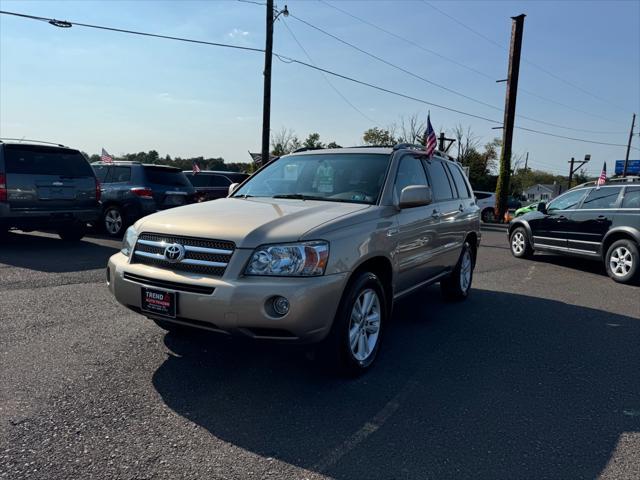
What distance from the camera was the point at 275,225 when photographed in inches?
137

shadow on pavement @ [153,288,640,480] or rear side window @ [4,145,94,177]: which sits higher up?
rear side window @ [4,145,94,177]

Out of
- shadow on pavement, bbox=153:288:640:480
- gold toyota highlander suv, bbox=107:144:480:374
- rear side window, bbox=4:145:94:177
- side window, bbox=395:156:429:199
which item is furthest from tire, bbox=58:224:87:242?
side window, bbox=395:156:429:199

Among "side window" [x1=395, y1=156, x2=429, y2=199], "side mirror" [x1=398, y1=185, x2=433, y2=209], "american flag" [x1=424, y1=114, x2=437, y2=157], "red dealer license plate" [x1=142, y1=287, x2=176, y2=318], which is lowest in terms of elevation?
"red dealer license plate" [x1=142, y1=287, x2=176, y2=318]

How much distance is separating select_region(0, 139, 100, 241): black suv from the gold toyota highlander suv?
225 inches

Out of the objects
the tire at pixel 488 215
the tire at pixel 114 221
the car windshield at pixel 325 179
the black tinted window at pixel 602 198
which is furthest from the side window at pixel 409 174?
the tire at pixel 488 215

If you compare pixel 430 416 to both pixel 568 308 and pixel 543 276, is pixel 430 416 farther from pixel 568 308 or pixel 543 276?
pixel 543 276

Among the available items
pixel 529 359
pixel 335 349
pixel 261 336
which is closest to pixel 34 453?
pixel 261 336

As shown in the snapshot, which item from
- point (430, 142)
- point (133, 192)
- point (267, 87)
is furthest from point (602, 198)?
point (267, 87)

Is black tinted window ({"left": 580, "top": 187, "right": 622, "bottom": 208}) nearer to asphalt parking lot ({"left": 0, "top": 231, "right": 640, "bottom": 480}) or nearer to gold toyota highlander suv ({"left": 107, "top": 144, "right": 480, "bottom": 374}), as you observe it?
asphalt parking lot ({"left": 0, "top": 231, "right": 640, "bottom": 480})

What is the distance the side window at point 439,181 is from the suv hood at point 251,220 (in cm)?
168

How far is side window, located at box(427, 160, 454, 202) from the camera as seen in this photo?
551cm

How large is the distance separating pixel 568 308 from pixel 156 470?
577 centimetres

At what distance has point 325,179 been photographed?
4680 millimetres

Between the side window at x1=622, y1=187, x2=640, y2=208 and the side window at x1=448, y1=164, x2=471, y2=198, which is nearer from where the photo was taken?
the side window at x1=448, y1=164, x2=471, y2=198
